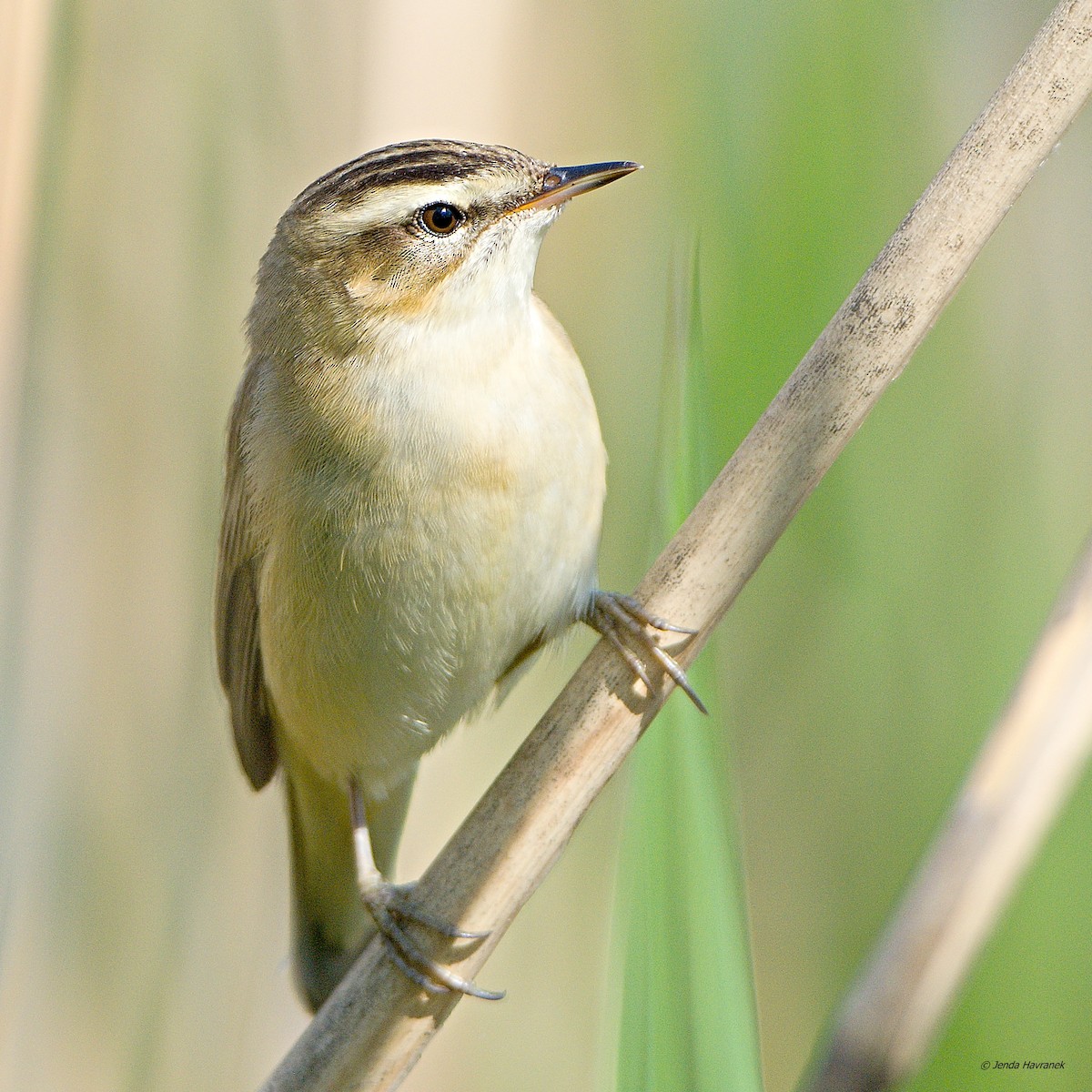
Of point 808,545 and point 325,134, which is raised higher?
point 325,134

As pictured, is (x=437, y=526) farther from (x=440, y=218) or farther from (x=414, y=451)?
(x=440, y=218)

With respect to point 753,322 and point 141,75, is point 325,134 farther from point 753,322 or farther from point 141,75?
point 753,322

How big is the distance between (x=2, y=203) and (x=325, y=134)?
0.58 m

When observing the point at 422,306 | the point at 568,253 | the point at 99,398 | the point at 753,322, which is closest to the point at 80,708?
the point at 99,398

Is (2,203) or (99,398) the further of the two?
(99,398)

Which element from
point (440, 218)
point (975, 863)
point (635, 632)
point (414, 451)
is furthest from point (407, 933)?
point (440, 218)

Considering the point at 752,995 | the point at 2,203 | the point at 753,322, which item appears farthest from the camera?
the point at 2,203

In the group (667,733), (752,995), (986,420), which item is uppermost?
(986,420)

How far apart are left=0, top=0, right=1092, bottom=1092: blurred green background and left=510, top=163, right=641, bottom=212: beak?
16 centimetres

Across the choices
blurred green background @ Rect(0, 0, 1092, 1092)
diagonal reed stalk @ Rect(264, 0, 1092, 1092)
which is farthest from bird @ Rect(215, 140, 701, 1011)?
blurred green background @ Rect(0, 0, 1092, 1092)

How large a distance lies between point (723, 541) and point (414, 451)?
1.55ft

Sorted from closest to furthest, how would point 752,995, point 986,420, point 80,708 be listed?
point 752,995 < point 986,420 < point 80,708

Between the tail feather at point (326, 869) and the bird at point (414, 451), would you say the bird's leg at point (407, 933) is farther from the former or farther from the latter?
the tail feather at point (326, 869)

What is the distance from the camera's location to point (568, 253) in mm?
2176
